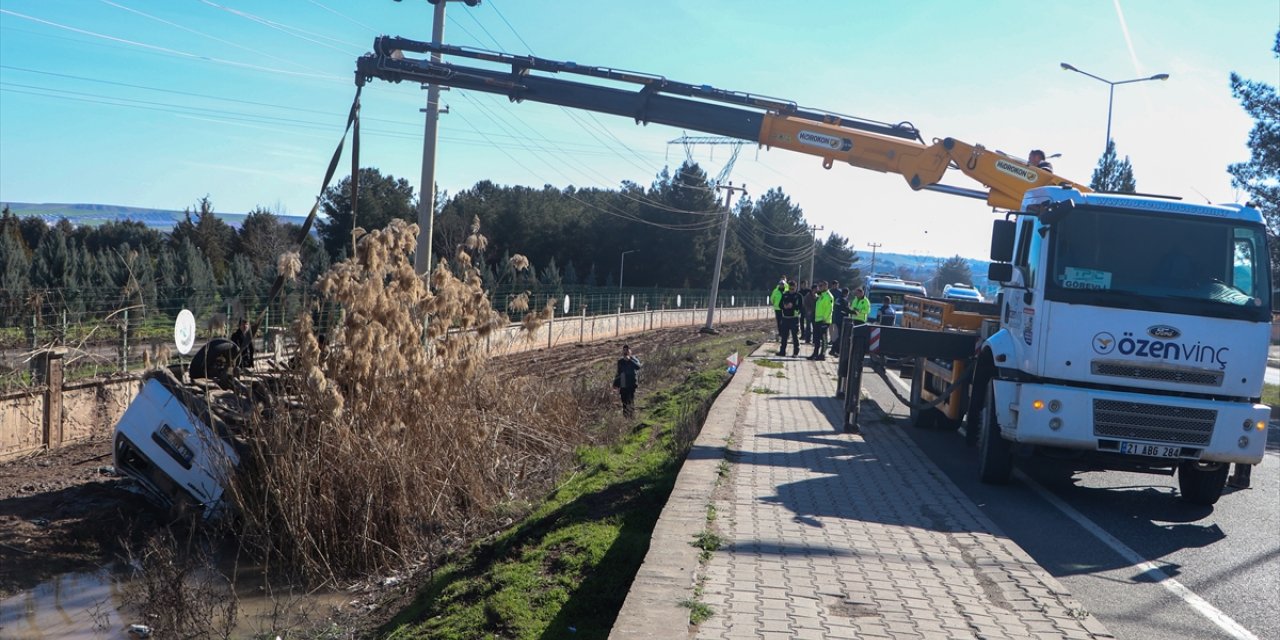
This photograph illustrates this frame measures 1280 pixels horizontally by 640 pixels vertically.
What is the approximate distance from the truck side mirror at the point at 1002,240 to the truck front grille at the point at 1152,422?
1934 mm

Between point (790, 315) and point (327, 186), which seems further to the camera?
point (790, 315)

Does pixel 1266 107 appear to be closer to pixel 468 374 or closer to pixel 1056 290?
pixel 1056 290

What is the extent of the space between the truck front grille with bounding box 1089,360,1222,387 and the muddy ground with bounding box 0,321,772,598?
21.9 ft

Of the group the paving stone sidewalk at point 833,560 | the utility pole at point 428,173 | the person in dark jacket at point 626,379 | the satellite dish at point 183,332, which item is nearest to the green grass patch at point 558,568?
the paving stone sidewalk at point 833,560

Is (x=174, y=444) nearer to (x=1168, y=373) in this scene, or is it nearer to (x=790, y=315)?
(x=1168, y=373)

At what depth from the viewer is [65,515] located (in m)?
10.1

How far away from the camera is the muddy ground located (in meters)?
8.94

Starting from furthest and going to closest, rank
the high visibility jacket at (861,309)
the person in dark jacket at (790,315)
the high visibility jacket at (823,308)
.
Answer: the person in dark jacket at (790,315) → the high visibility jacket at (823,308) → the high visibility jacket at (861,309)

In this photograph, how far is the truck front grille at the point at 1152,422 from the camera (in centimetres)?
907

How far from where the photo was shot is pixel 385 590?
8070 millimetres

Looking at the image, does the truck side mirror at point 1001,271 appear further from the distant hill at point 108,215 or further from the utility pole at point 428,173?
the distant hill at point 108,215

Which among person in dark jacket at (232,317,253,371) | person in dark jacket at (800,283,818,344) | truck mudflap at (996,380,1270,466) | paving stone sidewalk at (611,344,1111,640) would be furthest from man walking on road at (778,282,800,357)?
person in dark jacket at (232,317,253,371)

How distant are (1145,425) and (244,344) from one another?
8.08 metres

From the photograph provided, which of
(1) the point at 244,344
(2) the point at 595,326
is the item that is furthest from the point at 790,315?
(1) the point at 244,344
